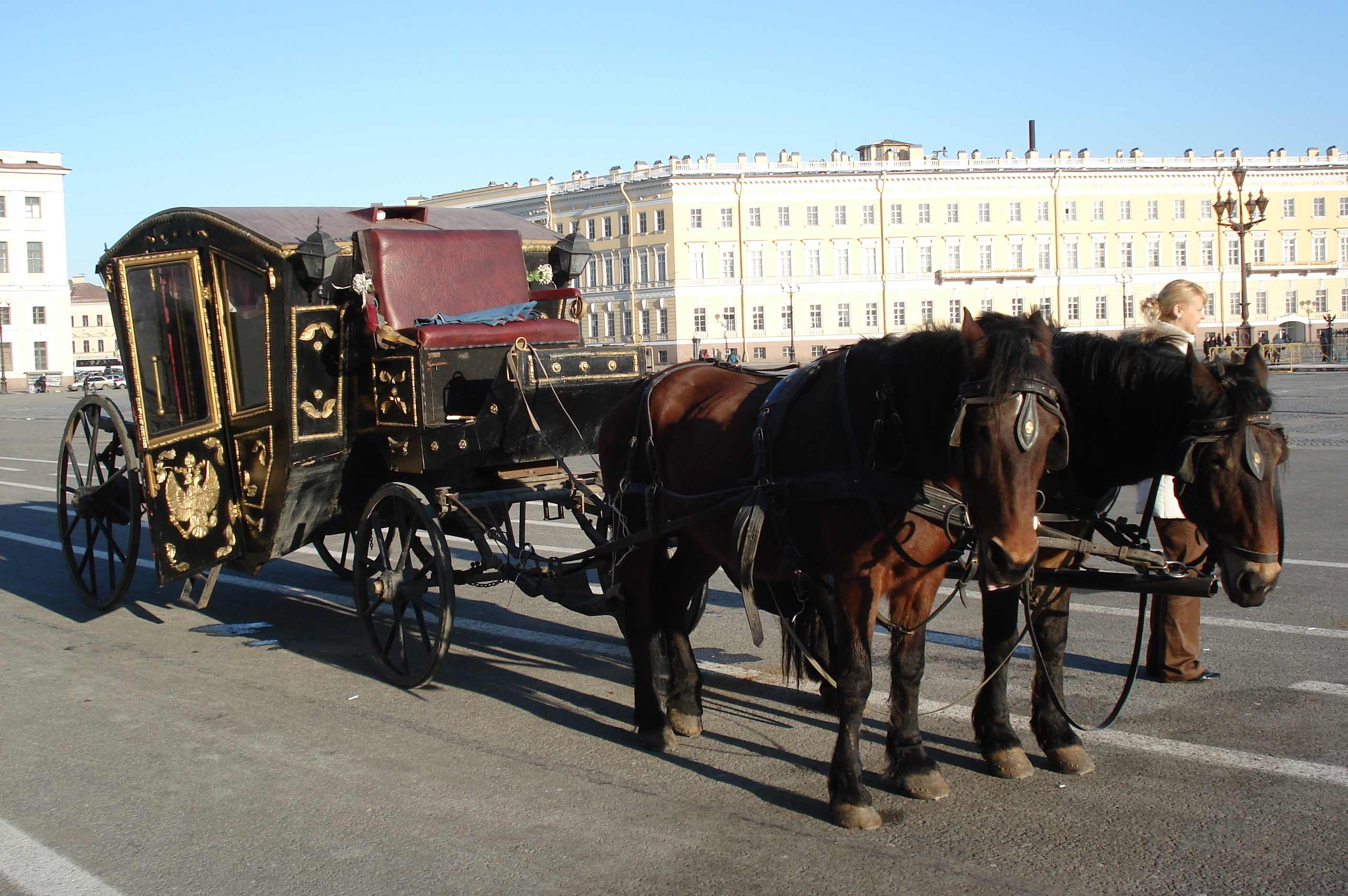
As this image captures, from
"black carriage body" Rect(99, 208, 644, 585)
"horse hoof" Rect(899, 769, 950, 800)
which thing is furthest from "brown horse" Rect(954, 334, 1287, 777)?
"black carriage body" Rect(99, 208, 644, 585)

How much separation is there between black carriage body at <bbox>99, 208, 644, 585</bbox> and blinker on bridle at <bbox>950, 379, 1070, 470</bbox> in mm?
3152

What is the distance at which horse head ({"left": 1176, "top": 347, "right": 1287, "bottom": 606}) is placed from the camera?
156 inches

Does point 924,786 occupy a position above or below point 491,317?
below

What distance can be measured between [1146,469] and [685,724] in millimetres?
2335

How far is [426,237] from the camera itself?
7.19 m

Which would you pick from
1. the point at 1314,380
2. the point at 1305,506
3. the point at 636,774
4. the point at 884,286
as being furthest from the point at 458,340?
the point at 884,286

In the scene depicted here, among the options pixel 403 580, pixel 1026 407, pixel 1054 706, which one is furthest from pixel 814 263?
Result: pixel 1026 407

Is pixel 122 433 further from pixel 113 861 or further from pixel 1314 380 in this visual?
pixel 1314 380

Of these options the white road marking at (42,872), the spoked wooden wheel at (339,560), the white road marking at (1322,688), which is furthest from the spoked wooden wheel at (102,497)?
the white road marking at (1322,688)

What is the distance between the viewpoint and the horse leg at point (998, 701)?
15.4 feet

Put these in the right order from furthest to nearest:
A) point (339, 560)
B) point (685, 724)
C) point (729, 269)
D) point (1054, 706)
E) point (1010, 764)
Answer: point (729, 269) < point (339, 560) < point (685, 724) < point (1054, 706) < point (1010, 764)

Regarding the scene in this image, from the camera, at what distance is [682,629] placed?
564 centimetres

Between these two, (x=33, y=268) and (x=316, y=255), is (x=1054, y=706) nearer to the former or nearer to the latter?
(x=316, y=255)

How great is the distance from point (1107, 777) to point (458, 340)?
4014mm
